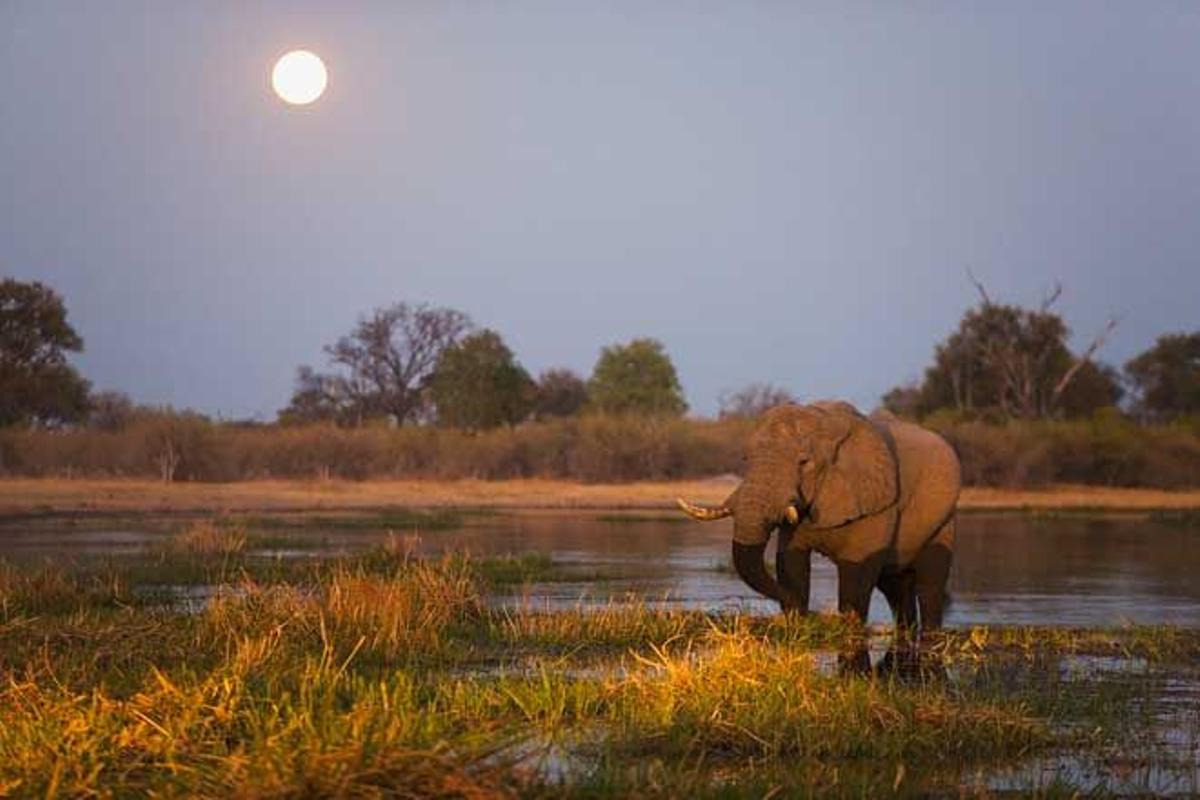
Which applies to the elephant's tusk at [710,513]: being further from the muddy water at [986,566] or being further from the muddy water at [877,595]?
the muddy water at [877,595]

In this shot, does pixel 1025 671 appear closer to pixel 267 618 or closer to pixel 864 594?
pixel 864 594

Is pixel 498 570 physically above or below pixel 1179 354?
below

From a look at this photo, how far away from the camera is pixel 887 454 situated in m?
14.7

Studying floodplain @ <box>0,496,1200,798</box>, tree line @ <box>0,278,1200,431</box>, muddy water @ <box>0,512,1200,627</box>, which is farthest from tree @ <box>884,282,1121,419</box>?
floodplain @ <box>0,496,1200,798</box>

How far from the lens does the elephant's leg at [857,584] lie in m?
14.4

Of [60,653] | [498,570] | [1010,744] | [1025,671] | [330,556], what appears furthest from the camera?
[330,556]

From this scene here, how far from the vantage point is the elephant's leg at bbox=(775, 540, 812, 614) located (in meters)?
14.4

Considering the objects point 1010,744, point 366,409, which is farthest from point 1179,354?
point 1010,744

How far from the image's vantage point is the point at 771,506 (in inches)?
558

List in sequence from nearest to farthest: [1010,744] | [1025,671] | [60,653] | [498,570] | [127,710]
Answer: [127,710] → [1010,744] → [60,653] → [1025,671] → [498,570]

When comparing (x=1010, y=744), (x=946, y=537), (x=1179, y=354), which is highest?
(x=1179, y=354)

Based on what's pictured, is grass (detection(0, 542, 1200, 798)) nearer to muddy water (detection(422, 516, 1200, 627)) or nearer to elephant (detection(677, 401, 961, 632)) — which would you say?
elephant (detection(677, 401, 961, 632))

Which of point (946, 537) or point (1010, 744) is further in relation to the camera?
point (946, 537)

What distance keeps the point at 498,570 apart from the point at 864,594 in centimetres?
723
